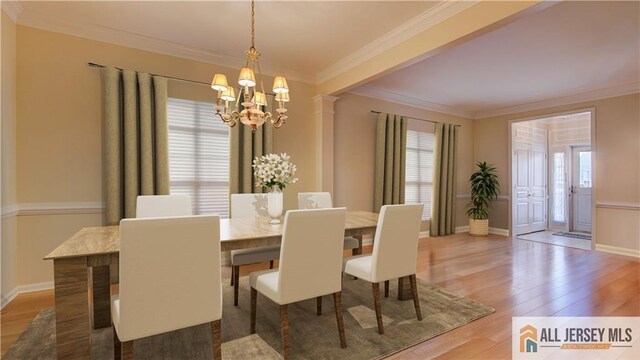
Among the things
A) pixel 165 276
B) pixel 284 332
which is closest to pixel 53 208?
pixel 165 276

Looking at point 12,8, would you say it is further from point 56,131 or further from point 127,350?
point 127,350

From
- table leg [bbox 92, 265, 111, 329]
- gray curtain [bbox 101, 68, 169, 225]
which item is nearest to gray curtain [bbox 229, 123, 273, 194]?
gray curtain [bbox 101, 68, 169, 225]

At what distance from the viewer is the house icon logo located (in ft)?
6.65

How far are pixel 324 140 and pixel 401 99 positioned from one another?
1914 millimetres

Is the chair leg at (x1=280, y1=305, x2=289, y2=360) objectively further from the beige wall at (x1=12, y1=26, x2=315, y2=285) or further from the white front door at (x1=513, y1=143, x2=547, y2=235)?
the white front door at (x1=513, y1=143, x2=547, y2=235)

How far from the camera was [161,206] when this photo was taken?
2.63 metres

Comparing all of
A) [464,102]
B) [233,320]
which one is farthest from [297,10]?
[464,102]

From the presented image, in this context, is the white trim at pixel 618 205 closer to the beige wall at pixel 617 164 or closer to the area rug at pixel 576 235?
the beige wall at pixel 617 164

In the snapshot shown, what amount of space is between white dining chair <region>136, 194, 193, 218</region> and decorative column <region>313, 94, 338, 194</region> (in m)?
2.08

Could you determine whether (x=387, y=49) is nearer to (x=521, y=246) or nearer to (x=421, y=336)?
(x=421, y=336)

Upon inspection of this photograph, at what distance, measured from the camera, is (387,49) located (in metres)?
3.29

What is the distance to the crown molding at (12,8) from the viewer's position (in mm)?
2593

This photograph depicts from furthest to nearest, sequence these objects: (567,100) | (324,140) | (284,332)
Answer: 1. (567,100)
2. (324,140)
3. (284,332)

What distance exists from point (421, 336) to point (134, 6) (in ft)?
11.9
